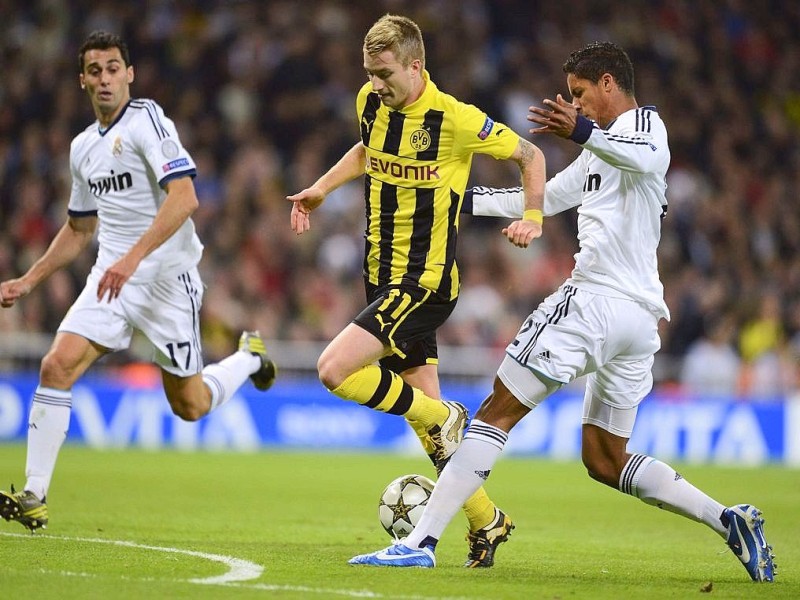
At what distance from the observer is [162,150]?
765 centimetres

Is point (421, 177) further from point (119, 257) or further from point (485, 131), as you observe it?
point (119, 257)

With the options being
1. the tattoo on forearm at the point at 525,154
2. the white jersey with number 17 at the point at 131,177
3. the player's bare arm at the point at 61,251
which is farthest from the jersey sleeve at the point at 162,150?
the tattoo on forearm at the point at 525,154

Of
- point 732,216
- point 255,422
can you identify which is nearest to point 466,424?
point 255,422

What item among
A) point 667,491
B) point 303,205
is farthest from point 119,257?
point 667,491

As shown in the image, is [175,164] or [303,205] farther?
[175,164]

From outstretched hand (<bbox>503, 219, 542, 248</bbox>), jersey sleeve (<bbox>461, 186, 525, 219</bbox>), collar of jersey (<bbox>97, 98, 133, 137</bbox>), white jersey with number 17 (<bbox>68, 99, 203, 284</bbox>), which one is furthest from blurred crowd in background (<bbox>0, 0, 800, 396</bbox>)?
outstretched hand (<bbox>503, 219, 542, 248</bbox>)

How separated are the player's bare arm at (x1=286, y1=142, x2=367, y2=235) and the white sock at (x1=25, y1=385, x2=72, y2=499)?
184 centimetres

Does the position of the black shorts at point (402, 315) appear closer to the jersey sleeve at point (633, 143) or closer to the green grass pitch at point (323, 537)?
the green grass pitch at point (323, 537)

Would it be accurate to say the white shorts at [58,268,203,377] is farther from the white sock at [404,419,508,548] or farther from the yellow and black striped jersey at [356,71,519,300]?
the white sock at [404,419,508,548]

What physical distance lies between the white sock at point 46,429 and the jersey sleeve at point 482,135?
9.22 feet

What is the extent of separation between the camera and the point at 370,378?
21.0ft

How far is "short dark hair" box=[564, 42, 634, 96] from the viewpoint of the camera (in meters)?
6.32

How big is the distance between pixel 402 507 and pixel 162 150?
2549mm

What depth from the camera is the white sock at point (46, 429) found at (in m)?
7.44
